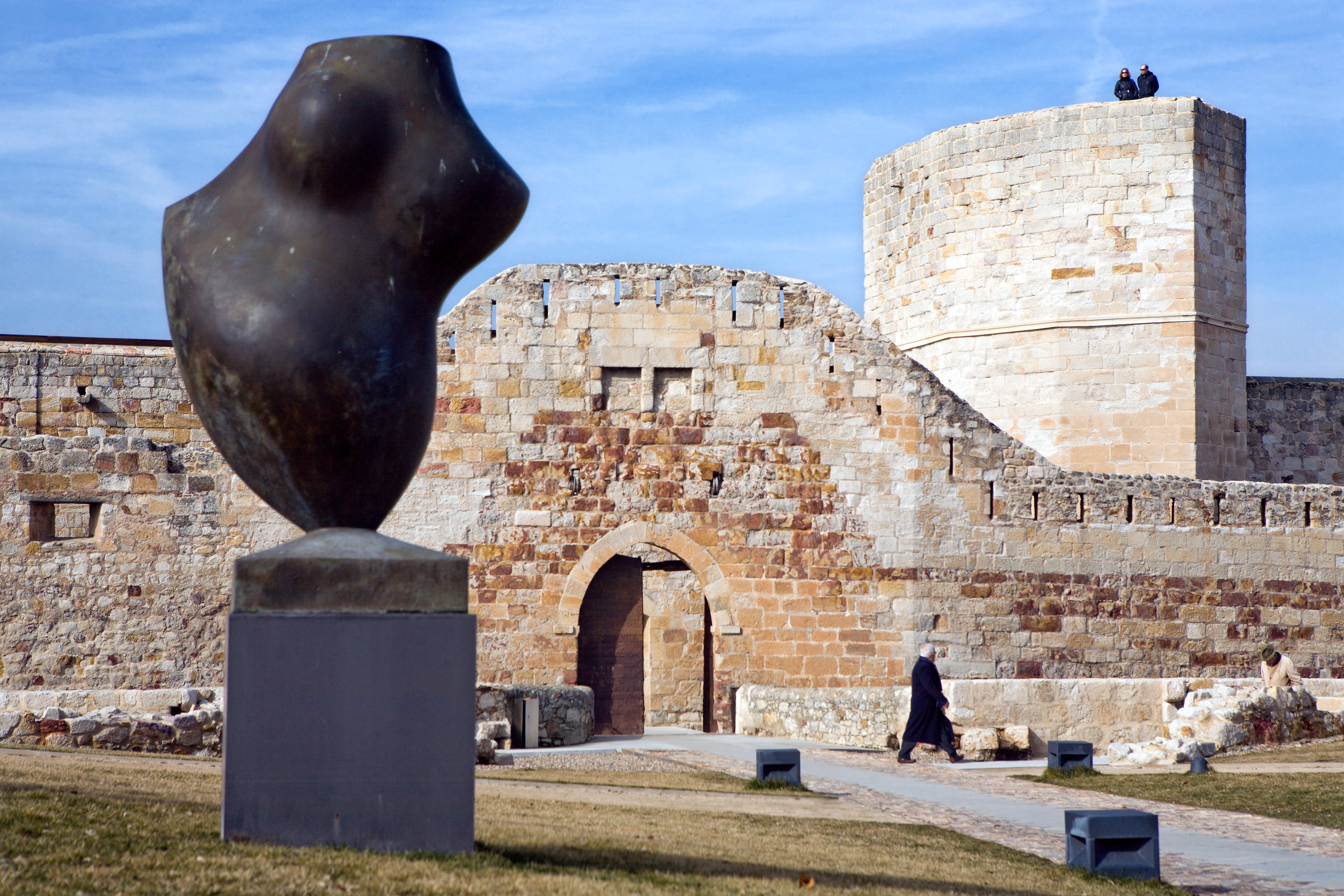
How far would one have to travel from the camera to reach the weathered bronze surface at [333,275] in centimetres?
455

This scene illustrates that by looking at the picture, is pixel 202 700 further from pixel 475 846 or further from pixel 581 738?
pixel 475 846

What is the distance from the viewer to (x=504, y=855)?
4551mm

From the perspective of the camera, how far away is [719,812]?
698 cm

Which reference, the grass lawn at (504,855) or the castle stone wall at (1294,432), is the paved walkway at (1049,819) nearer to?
the grass lawn at (504,855)

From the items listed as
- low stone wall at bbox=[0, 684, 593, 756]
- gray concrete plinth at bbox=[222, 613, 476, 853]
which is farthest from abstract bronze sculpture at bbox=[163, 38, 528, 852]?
low stone wall at bbox=[0, 684, 593, 756]

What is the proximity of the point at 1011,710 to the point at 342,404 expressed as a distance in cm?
946

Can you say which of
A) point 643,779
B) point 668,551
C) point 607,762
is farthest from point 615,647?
point 643,779

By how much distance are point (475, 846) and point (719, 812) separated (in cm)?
253

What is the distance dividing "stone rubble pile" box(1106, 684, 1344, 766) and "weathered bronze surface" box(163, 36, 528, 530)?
27.2 feet

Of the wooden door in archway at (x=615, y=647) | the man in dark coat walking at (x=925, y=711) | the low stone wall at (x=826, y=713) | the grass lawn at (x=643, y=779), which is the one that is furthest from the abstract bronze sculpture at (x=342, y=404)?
the wooden door in archway at (x=615, y=647)

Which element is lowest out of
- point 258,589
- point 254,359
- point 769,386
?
point 258,589

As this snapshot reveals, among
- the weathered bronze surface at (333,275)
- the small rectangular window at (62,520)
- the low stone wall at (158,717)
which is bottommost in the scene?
the low stone wall at (158,717)

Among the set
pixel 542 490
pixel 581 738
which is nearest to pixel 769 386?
pixel 542 490

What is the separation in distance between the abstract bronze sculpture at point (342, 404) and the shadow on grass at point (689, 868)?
322mm
